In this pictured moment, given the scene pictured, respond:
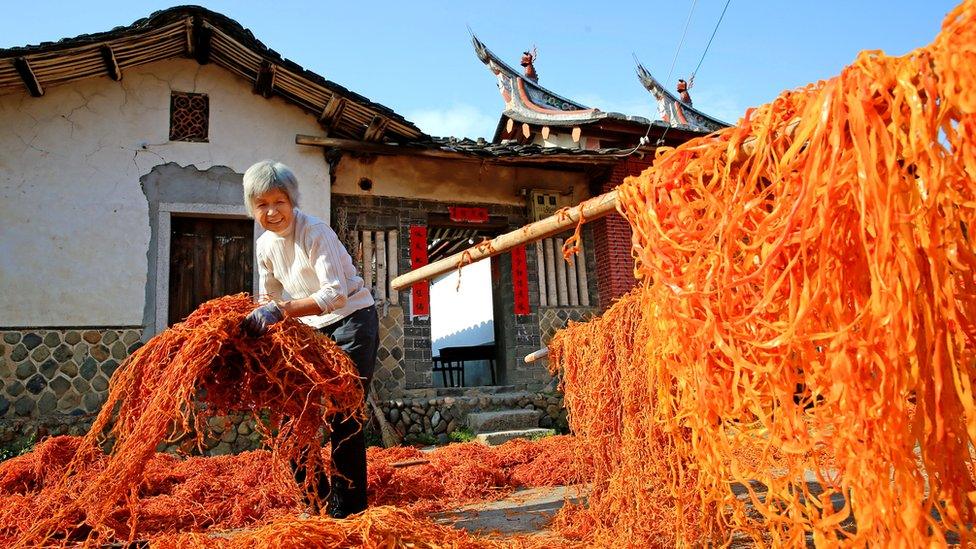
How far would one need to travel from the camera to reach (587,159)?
28.3 ft

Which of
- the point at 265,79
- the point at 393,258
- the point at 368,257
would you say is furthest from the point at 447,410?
the point at 265,79

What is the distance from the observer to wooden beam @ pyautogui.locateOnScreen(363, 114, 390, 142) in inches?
308

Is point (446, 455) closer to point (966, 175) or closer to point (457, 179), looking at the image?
point (457, 179)

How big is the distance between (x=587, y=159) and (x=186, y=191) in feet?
17.2

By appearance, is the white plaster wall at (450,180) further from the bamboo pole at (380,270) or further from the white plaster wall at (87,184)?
the white plaster wall at (87,184)

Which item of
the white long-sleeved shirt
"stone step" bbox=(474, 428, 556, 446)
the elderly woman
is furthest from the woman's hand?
"stone step" bbox=(474, 428, 556, 446)

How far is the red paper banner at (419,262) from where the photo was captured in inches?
329

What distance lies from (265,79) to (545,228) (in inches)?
243

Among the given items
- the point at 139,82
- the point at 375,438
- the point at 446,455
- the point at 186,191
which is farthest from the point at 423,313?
the point at 139,82

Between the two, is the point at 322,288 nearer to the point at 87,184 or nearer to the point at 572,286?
the point at 87,184

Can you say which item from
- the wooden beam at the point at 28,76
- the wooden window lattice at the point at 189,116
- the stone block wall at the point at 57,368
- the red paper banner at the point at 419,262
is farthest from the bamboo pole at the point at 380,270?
the wooden beam at the point at 28,76

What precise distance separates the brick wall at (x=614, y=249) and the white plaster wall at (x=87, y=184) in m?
4.91

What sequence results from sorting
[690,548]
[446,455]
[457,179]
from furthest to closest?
[457,179] → [446,455] → [690,548]

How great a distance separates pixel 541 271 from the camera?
29.7 feet
